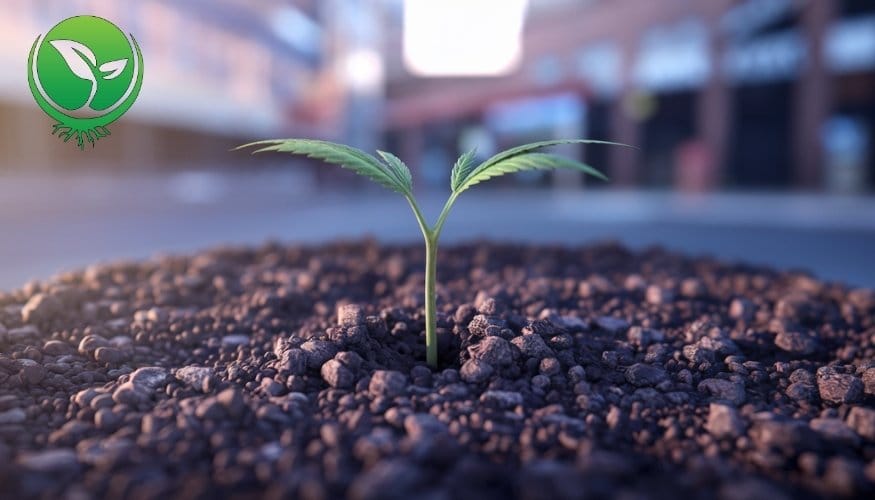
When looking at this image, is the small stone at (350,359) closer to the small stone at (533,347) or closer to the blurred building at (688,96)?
the small stone at (533,347)

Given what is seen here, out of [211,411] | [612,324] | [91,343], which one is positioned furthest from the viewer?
[612,324]

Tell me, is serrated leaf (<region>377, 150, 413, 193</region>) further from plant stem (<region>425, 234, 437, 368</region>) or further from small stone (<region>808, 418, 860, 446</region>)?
small stone (<region>808, 418, 860, 446</region>)

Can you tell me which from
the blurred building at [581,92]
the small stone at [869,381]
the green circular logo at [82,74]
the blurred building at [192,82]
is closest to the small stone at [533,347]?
the small stone at [869,381]

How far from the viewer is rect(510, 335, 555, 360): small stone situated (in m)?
1.05

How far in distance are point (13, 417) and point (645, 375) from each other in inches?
39.0

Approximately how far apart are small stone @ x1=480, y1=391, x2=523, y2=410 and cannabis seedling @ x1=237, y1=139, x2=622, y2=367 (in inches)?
6.2

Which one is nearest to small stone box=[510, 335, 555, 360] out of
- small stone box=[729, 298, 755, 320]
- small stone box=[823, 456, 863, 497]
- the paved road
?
small stone box=[823, 456, 863, 497]

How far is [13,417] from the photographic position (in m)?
0.91

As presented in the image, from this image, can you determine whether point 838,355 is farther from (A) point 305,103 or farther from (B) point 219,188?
(A) point 305,103

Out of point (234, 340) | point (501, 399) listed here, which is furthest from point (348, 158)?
point (234, 340)

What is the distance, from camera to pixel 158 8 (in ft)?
34.9

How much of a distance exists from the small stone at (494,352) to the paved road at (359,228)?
73.4 inches

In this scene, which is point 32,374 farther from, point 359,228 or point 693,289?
point 359,228

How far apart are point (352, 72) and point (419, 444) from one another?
12.1 meters
